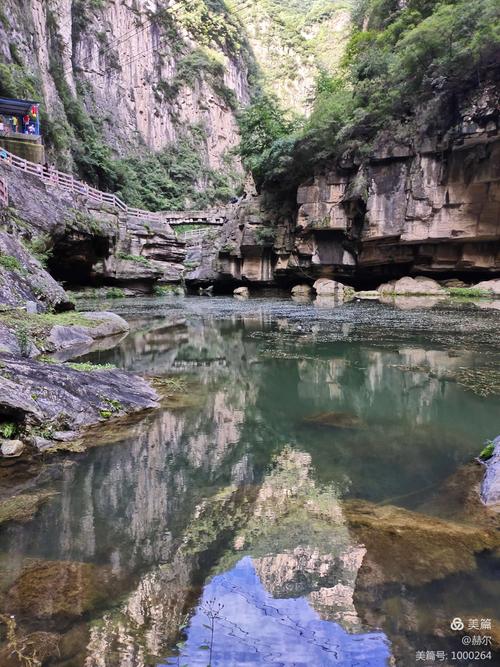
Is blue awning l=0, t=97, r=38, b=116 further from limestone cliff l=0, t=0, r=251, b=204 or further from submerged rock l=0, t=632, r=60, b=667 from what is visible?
submerged rock l=0, t=632, r=60, b=667

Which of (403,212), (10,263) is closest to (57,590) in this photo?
(10,263)

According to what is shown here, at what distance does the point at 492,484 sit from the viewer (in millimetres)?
3553

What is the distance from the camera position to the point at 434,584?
2514 millimetres

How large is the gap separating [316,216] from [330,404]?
22040 millimetres

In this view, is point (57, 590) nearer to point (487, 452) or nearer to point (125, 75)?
point (487, 452)

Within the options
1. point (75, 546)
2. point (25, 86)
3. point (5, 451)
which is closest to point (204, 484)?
point (75, 546)

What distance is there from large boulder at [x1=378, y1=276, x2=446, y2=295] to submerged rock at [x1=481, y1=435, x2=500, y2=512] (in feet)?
76.2

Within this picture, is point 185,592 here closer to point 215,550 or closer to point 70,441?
point 215,550

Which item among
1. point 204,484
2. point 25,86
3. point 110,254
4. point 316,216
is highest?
point 25,86

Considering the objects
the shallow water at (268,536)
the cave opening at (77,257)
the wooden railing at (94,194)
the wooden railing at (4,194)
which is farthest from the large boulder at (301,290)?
the shallow water at (268,536)

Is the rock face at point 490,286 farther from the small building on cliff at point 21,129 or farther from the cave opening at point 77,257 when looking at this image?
the small building on cliff at point 21,129

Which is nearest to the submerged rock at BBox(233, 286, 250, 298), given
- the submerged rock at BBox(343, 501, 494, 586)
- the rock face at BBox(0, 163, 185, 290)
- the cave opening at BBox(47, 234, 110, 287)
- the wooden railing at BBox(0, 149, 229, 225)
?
the rock face at BBox(0, 163, 185, 290)

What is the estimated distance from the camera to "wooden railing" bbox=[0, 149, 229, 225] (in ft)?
65.2

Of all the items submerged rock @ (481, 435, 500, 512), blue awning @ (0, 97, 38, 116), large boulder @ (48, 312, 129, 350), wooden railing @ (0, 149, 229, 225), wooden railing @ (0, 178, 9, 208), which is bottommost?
submerged rock @ (481, 435, 500, 512)
